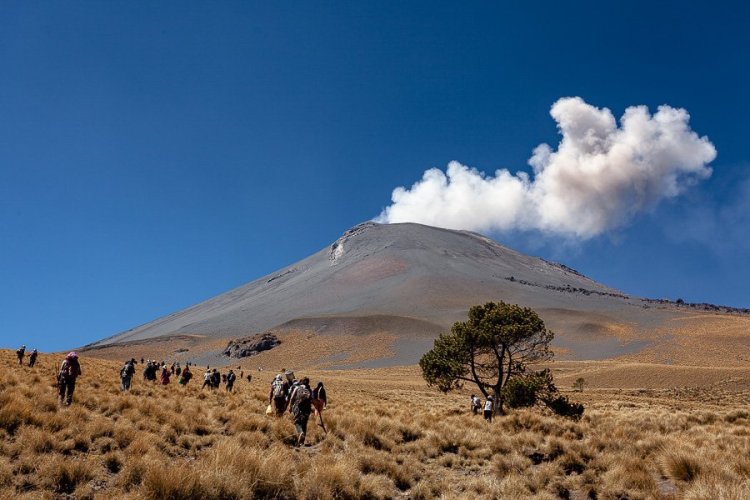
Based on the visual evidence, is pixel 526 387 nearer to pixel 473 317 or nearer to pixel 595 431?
pixel 473 317

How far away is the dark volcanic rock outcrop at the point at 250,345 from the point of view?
127438mm

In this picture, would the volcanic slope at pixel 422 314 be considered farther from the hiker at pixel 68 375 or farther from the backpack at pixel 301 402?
the backpack at pixel 301 402

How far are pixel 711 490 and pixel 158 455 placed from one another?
8.28 m

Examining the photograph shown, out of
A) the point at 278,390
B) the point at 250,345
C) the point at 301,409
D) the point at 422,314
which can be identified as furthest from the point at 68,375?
the point at 422,314

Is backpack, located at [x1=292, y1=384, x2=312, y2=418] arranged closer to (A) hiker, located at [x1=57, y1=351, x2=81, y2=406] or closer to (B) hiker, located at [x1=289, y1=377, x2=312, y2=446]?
(B) hiker, located at [x1=289, y1=377, x2=312, y2=446]

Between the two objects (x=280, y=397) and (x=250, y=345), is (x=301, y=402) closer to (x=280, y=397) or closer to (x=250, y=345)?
(x=280, y=397)

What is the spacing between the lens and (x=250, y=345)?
130 m

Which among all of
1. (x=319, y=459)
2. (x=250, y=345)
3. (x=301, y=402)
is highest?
(x=301, y=402)

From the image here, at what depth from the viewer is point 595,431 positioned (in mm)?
12836

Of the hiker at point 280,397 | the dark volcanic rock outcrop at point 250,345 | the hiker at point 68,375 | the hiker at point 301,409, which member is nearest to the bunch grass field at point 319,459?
the hiker at point 301,409

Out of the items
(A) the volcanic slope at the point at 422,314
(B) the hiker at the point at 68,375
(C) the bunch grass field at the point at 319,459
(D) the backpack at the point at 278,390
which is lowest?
(C) the bunch grass field at the point at 319,459

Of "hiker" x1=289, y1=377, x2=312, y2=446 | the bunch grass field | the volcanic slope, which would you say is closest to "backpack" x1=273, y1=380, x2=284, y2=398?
the bunch grass field

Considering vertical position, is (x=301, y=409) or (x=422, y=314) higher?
(x=422, y=314)

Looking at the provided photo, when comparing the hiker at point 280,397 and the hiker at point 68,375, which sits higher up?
the hiker at point 68,375
